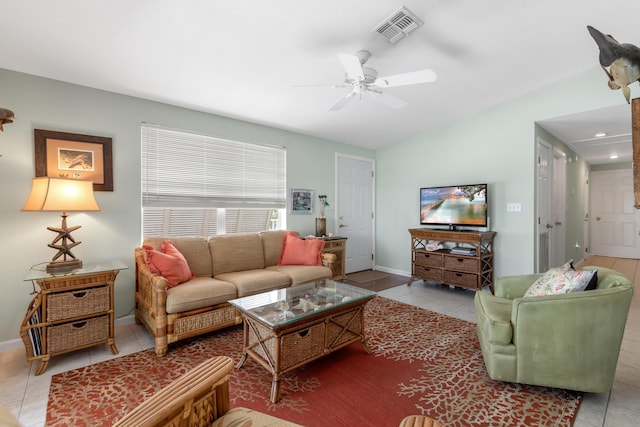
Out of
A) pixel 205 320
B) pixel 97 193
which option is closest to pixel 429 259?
pixel 205 320

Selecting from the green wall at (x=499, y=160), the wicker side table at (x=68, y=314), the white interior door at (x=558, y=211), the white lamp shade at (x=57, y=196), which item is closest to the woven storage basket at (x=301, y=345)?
the wicker side table at (x=68, y=314)

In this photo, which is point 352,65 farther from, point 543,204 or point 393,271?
point 393,271

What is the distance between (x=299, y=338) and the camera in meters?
2.05

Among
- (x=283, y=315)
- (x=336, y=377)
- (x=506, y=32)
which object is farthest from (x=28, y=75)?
(x=506, y=32)

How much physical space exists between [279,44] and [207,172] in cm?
187

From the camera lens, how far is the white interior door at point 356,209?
5207 millimetres

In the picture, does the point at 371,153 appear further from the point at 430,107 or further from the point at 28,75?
the point at 28,75

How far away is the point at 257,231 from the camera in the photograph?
13.7 ft

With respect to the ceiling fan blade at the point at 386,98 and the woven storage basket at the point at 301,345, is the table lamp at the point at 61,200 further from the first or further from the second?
the ceiling fan blade at the point at 386,98

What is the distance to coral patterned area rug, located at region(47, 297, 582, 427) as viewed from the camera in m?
1.74

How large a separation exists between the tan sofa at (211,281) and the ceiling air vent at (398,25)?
97.9 inches

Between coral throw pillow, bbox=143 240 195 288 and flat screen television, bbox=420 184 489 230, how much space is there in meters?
3.59

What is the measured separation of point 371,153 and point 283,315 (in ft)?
14.0

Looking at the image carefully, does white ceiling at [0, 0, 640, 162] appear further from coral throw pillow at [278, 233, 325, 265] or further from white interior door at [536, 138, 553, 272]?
coral throw pillow at [278, 233, 325, 265]
